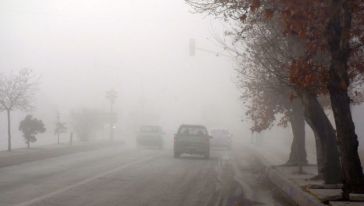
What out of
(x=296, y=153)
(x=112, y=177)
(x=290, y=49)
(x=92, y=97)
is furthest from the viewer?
(x=92, y=97)

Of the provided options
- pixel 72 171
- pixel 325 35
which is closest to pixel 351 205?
pixel 325 35

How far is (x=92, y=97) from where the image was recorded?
585 feet

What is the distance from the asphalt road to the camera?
12586 millimetres

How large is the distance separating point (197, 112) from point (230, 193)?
17382cm

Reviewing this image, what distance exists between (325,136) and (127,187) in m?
5.22

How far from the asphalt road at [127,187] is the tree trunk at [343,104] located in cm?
175

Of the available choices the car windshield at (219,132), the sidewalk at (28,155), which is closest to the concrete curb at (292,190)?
the sidewalk at (28,155)

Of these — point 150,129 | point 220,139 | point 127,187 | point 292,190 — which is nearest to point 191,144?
point 150,129

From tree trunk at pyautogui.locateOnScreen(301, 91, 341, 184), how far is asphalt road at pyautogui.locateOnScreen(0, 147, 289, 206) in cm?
155

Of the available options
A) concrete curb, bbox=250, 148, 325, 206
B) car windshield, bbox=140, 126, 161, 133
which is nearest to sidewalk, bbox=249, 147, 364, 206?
concrete curb, bbox=250, 148, 325, 206

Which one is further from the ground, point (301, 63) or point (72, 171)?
point (301, 63)

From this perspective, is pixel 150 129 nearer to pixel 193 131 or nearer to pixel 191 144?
pixel 193 131

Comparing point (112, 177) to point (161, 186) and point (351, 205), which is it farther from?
point (351, 205)

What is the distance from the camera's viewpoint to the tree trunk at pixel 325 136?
50.7ft
